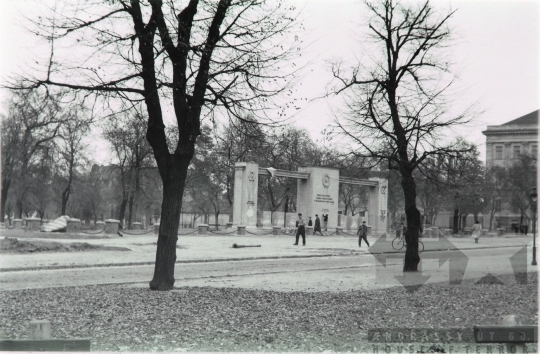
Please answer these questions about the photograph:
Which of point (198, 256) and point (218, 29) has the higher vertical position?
point (218, 29)

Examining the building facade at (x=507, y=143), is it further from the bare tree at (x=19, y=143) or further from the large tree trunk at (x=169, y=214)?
the large tree trunk at (x=169, y=214)

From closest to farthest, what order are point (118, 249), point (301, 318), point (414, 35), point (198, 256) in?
point (301, 318) < point (414, 35) < point (198, 256) < point (118, 249)

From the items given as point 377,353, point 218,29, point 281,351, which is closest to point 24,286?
point 218,29

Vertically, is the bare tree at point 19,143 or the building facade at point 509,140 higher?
the building facade at point 509,140

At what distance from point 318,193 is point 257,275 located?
112 feet

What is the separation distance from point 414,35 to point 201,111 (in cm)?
662

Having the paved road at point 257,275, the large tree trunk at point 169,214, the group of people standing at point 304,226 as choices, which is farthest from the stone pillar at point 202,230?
the large tree trunk at point 169,214

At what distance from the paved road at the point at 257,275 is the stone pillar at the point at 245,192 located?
23.0 metres

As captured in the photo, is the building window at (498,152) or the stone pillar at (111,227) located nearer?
the stone pillar at (111,227)

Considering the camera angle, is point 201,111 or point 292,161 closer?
point 201,111

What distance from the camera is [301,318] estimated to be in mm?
9070

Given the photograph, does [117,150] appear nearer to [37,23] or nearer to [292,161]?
[292,161]

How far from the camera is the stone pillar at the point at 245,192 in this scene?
148ft

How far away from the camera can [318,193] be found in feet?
167
